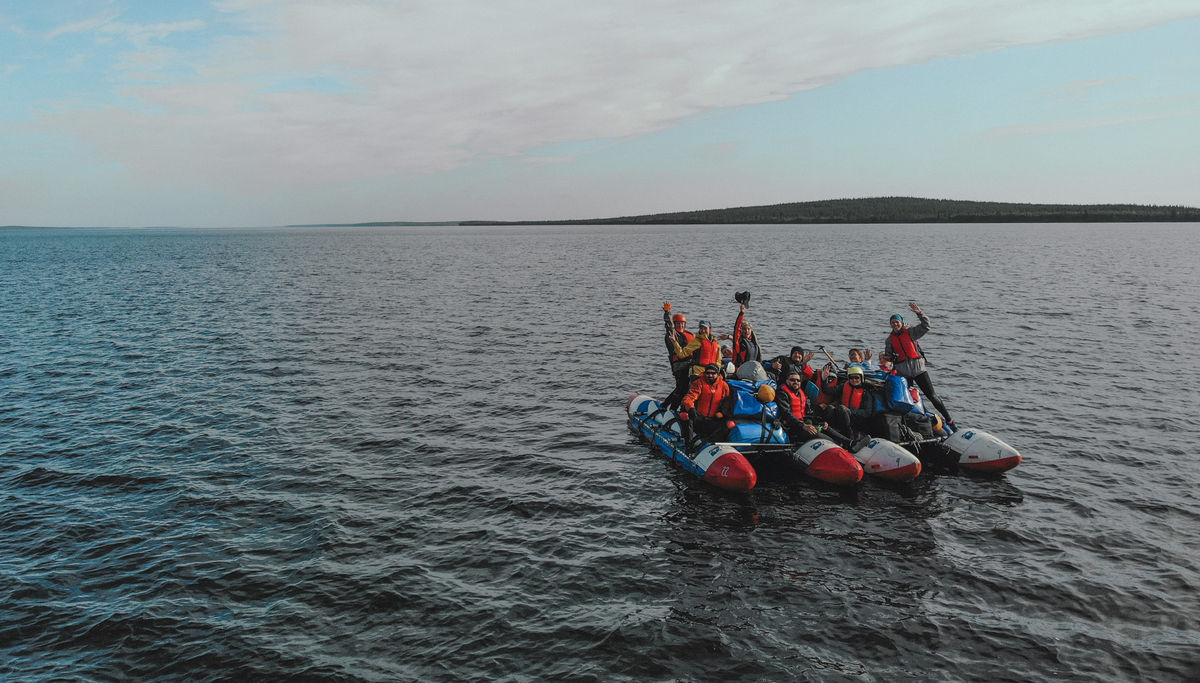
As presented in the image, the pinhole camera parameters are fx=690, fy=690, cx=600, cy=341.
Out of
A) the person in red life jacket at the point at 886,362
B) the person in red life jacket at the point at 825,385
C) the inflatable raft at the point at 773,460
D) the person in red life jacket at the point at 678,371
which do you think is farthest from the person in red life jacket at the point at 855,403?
the person in red life jacket at the point at 678,371

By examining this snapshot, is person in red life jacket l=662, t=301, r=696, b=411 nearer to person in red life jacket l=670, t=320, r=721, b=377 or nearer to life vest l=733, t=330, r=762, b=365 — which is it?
person in red life jacket l=670, t=320, r=721, b=377

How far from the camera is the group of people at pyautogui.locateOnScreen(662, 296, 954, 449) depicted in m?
17.8

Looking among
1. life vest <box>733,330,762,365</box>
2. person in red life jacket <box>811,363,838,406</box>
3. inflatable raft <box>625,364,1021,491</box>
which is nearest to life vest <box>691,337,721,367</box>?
inflatable raft <box>625,364,1021,491</box>

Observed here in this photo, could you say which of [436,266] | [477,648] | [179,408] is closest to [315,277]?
[436,266]

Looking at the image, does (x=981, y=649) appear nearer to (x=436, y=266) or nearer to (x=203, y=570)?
→ (x=203, y=570)

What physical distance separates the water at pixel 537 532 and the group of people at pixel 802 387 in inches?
73.6

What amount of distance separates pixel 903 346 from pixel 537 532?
451 inches

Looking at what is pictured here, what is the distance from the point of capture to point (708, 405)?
17.8 m

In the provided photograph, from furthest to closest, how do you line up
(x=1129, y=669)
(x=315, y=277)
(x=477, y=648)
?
1. (x=315, y=277)
2. (x=477, y=648)
3. (x=1129, y=669)

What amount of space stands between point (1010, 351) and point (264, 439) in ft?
101

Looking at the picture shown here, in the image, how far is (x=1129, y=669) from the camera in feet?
32.8

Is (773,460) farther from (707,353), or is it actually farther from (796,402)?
(707,353)

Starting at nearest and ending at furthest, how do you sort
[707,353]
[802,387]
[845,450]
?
[845,450], [707,353], [802,387]

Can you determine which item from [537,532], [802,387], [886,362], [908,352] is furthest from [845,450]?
[537,532]
